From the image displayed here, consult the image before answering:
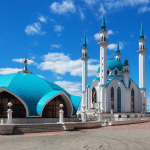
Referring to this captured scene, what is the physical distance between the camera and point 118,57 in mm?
64250

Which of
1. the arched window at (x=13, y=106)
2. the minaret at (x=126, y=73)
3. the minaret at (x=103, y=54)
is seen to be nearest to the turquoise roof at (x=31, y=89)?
the arched window at (x=13, y=106)

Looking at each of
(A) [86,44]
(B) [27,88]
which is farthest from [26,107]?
(A) [86,44]

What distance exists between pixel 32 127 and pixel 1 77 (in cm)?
1006

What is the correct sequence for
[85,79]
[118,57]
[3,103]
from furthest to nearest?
[118,57]
[85,79]
[3,103]

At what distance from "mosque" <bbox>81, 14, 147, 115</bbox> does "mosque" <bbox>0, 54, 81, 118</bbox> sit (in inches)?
925

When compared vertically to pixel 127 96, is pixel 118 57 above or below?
above

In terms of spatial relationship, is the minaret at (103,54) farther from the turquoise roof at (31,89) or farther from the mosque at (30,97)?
the mosque at (30,97)

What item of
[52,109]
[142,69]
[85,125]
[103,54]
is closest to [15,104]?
[52,109]

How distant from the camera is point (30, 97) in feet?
67.2

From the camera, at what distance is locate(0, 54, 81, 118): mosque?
65.1 ft

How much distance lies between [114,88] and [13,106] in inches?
1237

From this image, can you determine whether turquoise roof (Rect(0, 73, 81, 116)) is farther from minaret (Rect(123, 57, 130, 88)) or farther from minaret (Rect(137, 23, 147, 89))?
minaret (Rect(137, 23, 147, 89))

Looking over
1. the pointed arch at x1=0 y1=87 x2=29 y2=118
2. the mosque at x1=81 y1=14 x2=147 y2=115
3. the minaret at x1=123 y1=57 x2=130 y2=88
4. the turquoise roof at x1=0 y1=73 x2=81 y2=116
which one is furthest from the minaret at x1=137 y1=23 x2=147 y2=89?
the pointed arch at x1=0 y1=87 x2=29 y2=118

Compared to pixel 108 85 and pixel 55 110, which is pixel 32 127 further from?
pixel 108 85
